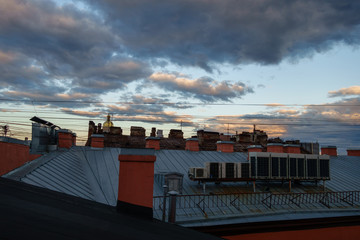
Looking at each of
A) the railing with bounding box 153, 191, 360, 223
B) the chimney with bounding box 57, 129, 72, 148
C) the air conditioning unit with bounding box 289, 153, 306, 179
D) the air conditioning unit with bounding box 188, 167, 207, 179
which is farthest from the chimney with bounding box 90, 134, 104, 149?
the air conditioning unit with bounding box 289, 153, 306, 179

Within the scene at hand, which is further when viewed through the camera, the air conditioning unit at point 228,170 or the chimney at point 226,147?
the chimney at point 226,147

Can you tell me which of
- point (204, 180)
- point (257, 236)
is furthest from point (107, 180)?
point (257, 236)

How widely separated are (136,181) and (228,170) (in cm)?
810

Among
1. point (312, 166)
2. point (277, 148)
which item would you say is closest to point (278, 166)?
point (312, 166)

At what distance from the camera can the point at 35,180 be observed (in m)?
8.59

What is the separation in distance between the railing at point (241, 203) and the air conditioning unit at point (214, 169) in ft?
3.93

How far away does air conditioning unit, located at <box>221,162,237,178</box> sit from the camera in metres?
14.0

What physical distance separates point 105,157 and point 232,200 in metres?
8.29

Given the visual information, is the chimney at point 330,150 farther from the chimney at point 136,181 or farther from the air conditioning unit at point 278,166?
the chimney at point 136,181

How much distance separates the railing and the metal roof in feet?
0.14

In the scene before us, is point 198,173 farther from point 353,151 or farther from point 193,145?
point 353,151

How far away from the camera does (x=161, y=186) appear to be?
Result: 1303 cm

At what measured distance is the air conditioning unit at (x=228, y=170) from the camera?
1398 centimetres

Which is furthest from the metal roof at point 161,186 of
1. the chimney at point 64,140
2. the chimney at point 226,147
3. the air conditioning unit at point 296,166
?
the chimney at point 64,140
